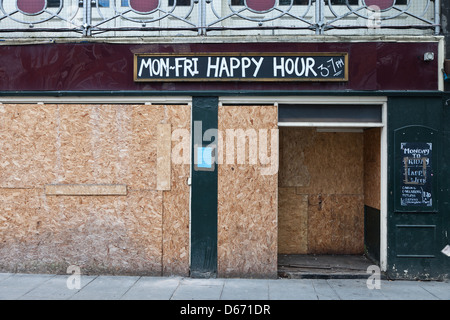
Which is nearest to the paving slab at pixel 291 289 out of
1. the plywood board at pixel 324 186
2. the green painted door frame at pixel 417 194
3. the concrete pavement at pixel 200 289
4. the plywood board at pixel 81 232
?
the concrete pavement at pixel 200 289

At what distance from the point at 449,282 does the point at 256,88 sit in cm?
457

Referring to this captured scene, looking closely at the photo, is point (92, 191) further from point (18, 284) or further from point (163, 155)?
Result: point (18, 284)

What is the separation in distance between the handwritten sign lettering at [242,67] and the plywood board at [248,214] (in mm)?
648

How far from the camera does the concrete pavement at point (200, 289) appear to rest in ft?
20.1

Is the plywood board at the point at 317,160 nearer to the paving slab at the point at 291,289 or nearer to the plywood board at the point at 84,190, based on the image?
Result: the paving slab at the point at 291,289

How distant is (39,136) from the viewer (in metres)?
7.23

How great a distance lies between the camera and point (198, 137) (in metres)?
7.13

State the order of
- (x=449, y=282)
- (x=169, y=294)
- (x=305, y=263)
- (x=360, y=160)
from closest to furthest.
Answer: (x=169, y=294) < (x=449, y=282) < (x=305, y=263) < (x=360, y=160)

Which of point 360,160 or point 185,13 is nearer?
point 185,13

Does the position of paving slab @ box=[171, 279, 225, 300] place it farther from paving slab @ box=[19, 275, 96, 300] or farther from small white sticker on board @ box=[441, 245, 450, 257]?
small white sticker on board @ box=[441, 245, 450, 257]

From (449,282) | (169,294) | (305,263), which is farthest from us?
(305,263)

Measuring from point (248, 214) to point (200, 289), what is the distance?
146cm

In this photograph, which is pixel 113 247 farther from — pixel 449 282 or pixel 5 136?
pixel 449 282

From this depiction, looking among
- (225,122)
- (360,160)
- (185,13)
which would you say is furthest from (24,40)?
(360,160)
